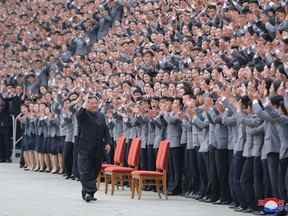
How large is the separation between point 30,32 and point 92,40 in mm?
4550

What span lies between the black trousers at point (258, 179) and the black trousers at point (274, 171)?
0.47 m

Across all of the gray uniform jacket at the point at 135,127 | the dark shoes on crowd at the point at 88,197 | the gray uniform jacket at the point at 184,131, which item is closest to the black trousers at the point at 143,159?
the gray uniform jacket at the point at 135,127

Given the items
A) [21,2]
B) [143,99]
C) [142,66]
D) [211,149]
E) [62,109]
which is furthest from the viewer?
[21,2]

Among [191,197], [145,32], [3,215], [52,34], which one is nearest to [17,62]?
[52,34]

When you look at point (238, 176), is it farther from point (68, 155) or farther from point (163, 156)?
point (68, 155)

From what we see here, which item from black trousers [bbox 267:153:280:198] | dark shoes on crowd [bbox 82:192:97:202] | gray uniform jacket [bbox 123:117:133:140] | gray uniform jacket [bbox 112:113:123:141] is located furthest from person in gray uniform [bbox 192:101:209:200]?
gray uniform jacket [bbox 112:113:123:141]

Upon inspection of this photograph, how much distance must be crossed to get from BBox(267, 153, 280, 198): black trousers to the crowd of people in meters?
0.02

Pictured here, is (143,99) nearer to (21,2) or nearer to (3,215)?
(3,215)

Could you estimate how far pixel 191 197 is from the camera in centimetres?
2170

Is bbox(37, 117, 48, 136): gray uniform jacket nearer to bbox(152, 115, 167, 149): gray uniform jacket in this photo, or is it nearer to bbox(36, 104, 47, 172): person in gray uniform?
bbox(36, 104, 47, 172): person in gray uniform

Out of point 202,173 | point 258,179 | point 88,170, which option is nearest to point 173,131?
point 202,173

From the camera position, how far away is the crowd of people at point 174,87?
18.3 meters

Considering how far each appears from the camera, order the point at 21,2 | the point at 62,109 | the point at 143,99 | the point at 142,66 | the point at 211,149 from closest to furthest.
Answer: the point at 211,149
the point at 143,99
the point at 142,66
the point at 62,109
the point at 21,2

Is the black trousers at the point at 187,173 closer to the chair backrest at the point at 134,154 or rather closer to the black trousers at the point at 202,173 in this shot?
the black trousers at the point at 202,173
